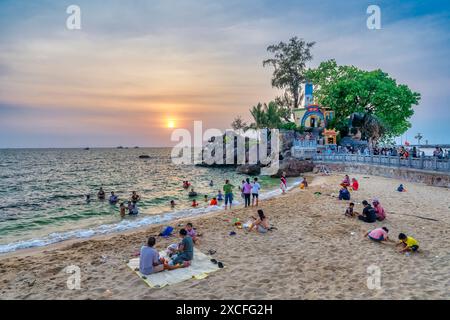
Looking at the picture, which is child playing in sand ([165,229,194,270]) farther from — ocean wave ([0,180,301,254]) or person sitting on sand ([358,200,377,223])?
person sitting on sand ([358,200,377,223])

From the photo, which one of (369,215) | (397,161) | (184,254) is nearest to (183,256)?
(184,254)

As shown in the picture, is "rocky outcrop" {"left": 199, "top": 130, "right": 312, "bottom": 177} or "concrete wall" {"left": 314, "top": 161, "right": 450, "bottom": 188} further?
"rocky outcrop" {"left": 199, "top": 130, "right": 312, "bottom": 177}

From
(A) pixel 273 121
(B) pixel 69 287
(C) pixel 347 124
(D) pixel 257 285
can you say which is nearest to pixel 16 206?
(B) pixel 69 287

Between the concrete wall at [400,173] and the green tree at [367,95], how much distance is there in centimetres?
1061

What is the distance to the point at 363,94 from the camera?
37.0 m

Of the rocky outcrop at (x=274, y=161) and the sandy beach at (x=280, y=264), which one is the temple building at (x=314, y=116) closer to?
the rocky outcrop at (x=274, y=161)

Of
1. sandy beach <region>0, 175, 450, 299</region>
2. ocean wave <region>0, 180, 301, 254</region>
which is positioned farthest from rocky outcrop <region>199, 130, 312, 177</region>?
sandy beach <region>0, 175, 450, 299</region>

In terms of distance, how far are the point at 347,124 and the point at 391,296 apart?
44887 mm

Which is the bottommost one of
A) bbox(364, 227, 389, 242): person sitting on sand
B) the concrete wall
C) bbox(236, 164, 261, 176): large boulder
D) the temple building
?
bbox(236, 164, 261, 176): large boulder

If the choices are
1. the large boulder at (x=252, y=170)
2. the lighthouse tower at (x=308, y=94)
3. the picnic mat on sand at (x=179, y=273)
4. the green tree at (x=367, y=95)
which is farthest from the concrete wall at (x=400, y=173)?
the lighthouse tower at (x=308, y=94)

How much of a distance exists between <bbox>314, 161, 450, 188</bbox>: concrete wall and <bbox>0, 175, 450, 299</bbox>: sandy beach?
766cm

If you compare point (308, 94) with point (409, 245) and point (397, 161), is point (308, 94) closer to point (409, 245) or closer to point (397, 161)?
point (397, 161)

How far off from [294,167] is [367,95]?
14.3 m

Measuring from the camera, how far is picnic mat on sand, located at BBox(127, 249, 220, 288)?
22.3 feet
